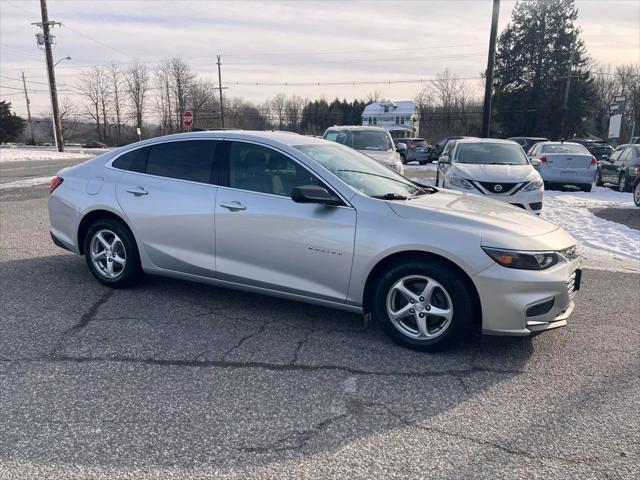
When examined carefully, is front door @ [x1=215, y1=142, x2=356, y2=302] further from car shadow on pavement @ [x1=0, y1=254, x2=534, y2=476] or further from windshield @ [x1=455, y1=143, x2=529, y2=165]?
windshield @ [x1=455, y1=143, x2=529, y2=165]

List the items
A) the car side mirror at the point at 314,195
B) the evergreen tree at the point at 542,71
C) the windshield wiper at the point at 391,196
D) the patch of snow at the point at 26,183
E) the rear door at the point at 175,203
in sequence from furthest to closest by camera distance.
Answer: the evergreen tree at the point at 542,71 → the patch of snow at the point at 26,183 → the rear door at the point at 175,203 → the windshield wiper at the point at 391,196 → the car side mirror at the point at 314,195

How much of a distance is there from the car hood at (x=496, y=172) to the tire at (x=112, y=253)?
653 centimetres

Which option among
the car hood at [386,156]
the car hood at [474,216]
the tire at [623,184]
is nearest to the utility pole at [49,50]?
the car hood at [386,156]

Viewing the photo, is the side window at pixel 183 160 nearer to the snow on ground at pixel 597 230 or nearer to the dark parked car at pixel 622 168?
the snow on ground at pixel 597 230

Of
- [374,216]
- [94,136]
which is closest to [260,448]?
[374,216]

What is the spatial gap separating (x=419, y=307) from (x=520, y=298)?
2.36ft

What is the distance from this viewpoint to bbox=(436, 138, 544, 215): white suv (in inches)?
359

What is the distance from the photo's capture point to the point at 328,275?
4031 millimetres

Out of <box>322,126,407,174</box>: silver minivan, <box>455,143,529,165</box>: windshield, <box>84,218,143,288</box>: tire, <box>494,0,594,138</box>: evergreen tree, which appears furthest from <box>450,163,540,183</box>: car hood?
<box>494,0,594,138</box>: evergreen tree

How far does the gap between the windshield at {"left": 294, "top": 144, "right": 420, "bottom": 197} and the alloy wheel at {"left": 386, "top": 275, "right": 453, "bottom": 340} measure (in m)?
0.85

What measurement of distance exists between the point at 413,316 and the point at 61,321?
2.98m

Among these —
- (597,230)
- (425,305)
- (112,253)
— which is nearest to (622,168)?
(597,230)

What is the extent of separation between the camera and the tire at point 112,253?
5007mm

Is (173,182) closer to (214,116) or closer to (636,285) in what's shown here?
(636,285)
